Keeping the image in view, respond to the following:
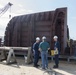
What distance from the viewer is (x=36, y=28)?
11.8 meters

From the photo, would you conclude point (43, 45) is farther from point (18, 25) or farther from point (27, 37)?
point (18, 25)

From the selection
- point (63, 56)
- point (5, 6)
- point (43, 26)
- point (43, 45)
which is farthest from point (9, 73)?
point (5, 6)

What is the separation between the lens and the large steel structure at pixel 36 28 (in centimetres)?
1077

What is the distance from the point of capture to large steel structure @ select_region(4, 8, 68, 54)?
1077 centimetres

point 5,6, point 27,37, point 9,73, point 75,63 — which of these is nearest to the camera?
point 9,73

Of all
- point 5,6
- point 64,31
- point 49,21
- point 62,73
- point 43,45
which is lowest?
point 62,73

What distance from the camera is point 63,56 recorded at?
10492mm

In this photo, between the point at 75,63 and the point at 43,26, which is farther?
the point at 43,26

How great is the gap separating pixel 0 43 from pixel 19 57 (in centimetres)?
193

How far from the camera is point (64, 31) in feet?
35.1

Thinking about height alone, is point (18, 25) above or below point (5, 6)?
below

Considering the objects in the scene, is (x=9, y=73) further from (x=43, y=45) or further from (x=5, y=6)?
(x=5, y=6)

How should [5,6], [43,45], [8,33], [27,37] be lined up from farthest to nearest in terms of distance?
[5,6] → [8,33] → [27,37] → [43,45]

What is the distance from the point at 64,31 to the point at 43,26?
60.7 inches
